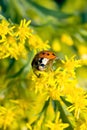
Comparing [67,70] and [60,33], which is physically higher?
[60,33]

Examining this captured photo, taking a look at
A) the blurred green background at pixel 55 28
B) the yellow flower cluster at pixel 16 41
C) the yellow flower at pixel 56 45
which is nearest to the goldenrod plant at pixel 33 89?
the yellow flower cluster at pixel 16 41

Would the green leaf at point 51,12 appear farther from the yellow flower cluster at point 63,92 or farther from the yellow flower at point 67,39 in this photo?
the yellow flower cluster at point 63,92

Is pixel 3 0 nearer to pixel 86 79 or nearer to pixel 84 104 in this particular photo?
pixel 86 79

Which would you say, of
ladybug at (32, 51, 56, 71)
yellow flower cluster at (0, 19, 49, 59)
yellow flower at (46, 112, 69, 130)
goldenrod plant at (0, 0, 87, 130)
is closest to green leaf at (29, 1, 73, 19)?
goldenrod plant at (0, 0, 87, 130)

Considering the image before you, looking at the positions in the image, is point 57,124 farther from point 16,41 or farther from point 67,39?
point 67,39

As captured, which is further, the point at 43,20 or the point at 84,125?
the point at 43,20

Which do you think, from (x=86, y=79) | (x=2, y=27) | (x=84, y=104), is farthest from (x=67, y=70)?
(x=86, y=79)
